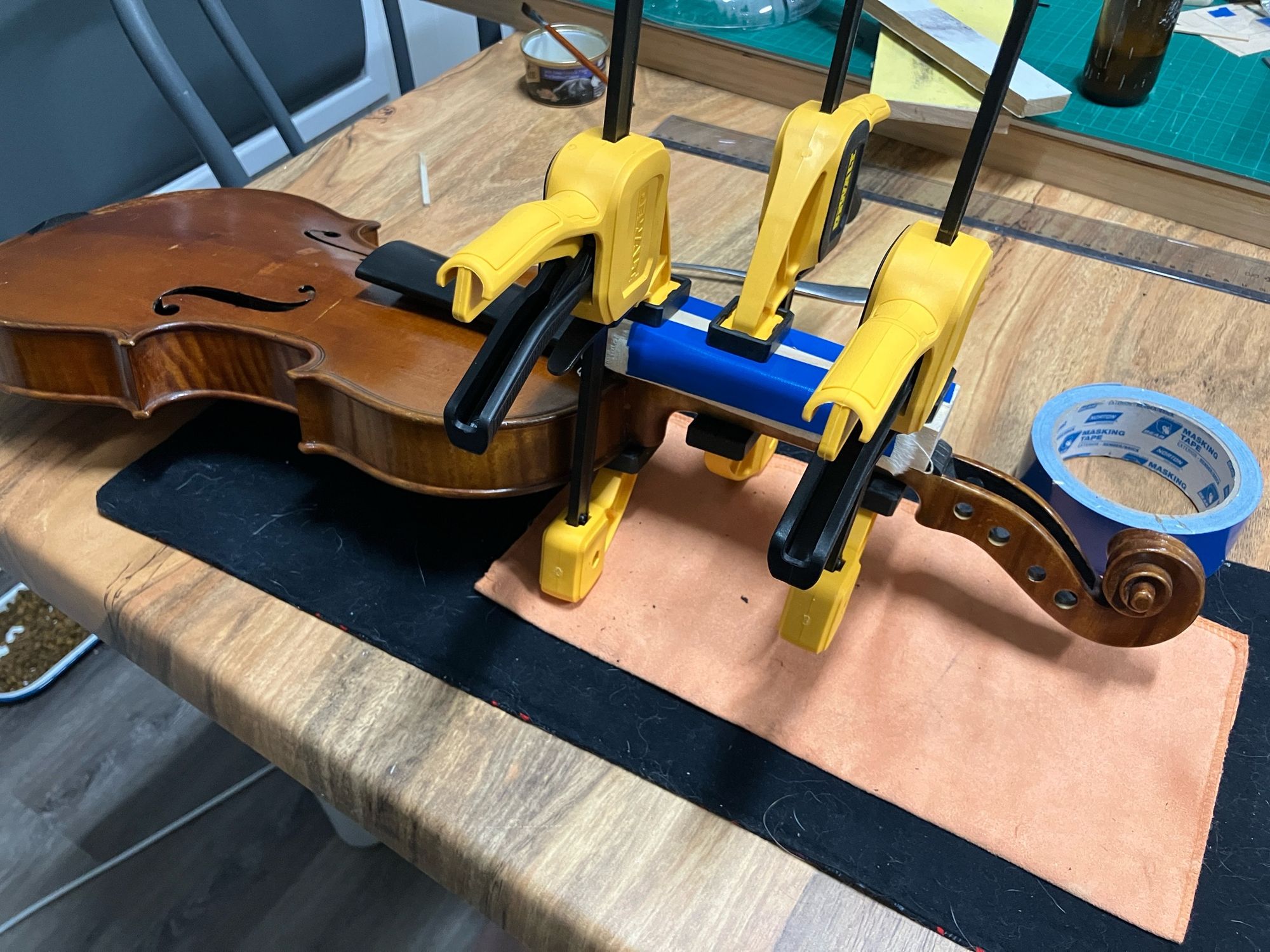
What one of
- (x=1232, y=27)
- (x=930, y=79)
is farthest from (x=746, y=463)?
(x=1232, y=27)

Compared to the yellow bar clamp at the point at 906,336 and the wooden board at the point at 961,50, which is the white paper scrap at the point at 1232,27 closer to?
the wooden board at the point at 961,50

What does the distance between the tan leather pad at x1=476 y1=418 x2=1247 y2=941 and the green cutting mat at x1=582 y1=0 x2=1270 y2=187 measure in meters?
0.49

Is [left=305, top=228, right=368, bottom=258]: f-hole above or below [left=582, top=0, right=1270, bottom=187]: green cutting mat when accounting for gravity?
below

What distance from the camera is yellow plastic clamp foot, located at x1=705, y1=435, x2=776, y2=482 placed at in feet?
1.93

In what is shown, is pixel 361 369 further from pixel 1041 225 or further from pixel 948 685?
pixel 1041 225

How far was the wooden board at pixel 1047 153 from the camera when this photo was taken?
31.7 inches

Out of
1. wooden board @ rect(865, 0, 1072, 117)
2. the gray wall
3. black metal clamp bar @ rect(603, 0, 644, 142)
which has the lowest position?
the gray wall

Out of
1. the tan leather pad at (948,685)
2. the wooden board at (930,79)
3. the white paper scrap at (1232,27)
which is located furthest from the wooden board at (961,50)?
the tan leather pad at (948,685)

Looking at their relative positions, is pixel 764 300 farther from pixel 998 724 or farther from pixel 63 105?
pixel 63 105

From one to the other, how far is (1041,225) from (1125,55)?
183 mm

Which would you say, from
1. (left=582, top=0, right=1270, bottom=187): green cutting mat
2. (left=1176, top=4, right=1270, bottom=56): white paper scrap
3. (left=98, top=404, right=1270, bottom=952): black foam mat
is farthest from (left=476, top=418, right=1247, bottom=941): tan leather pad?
(left=1176, top=4, right=1270, bottom=56): white paper scrap

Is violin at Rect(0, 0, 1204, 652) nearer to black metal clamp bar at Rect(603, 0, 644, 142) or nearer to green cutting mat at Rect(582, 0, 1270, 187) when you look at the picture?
black metal clamp bar at Rect(603, 0, 644, 142)

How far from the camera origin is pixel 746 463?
592 millimetres

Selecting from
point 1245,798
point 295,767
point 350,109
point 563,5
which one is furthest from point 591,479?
point 350,109
